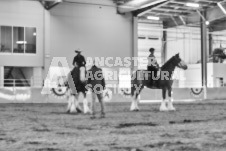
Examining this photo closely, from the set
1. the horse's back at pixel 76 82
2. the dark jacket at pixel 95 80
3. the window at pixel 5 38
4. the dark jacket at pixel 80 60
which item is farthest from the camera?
the window at pixel 5 38

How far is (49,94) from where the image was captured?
2767 cm

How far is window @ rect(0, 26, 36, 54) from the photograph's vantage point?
36562mm

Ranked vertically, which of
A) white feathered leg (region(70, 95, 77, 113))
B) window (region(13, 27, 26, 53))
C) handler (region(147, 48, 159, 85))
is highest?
window (region(13, 27, 26, 53))

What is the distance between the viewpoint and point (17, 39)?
1473 inches

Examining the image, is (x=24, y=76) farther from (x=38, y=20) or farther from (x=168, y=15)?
(x=168, y=15)

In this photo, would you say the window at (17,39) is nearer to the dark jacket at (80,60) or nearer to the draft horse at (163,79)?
the draft horse at (163,79)

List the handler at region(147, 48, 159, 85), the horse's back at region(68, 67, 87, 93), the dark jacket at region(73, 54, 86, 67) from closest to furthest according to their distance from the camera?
the dark jacket at region(73, 54, 86, 67), the horse's back at region(68, 67, 87, 93), the handler at region(147, 48, 159, 85)

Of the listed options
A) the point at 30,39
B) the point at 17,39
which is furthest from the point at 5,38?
the point at 30,39

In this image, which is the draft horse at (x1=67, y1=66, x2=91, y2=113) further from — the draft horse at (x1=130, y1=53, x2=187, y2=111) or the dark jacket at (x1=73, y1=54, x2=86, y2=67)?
the draft horse at (x1=130, y1=53, x2=187, y2=111)

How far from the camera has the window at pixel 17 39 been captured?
36562 mm

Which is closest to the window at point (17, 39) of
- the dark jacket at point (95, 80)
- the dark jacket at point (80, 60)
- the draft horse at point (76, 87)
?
the draft horse at point (76, 87)

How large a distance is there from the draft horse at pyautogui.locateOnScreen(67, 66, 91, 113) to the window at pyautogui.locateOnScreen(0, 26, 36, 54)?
22.1 metres

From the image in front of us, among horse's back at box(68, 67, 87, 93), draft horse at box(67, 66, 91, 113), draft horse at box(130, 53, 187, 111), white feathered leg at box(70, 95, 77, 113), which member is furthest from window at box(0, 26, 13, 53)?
horse's back at box(68, 67, 87, 93)

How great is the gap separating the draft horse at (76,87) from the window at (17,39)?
72.4ft
